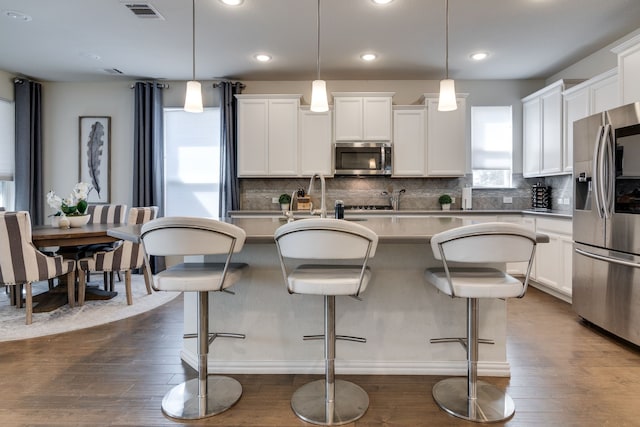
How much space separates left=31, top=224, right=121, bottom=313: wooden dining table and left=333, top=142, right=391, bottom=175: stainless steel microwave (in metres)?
2.79

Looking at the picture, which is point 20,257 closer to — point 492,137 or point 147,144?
point 147,144

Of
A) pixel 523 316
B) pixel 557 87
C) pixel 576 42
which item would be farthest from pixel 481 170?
pixel 523 316

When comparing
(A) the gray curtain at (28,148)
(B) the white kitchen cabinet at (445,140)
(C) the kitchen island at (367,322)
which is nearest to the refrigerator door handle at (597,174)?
(C) the kitchen island at (367,322)

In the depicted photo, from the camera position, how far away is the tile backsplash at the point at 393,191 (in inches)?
207

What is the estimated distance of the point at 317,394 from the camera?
2053 mm

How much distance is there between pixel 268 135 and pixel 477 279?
3717 millimetres

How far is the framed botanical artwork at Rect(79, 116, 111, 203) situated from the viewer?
5422mm

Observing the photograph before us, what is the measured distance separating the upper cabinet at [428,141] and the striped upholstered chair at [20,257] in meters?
4.00

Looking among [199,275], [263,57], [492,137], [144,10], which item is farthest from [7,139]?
[492,137]

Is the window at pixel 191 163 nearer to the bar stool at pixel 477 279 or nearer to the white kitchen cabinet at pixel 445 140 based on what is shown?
Answer: the white kitchen cabinet at pixel 445 140

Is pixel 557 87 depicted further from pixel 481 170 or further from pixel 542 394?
pixel 542 394

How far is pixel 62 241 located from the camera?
11.3 ft

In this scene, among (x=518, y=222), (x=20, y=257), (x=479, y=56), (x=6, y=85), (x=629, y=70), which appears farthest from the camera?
(x=6, y=85)

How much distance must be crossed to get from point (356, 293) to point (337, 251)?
0.24 metres
